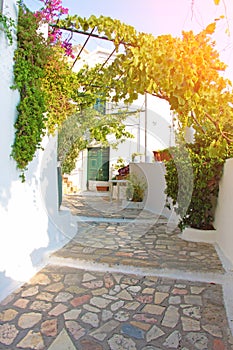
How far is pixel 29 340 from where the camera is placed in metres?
2.53

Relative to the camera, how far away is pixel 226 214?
499cm

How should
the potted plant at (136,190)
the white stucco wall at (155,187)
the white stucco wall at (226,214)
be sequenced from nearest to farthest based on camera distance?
1. the white stucco wall at (226,214)
2. the white stucco wall at (155,187)
3. the potted plant at (136,190)

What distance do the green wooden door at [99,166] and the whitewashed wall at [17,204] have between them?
11.5 metres

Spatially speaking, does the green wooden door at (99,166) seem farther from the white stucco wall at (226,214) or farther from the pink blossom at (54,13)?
the pink blossom at (54,13)

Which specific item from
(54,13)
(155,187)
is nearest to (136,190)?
(155,187)

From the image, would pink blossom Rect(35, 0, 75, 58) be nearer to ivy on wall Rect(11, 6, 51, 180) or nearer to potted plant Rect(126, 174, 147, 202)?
ivy on wall Rect(11, 6, 51, 180)

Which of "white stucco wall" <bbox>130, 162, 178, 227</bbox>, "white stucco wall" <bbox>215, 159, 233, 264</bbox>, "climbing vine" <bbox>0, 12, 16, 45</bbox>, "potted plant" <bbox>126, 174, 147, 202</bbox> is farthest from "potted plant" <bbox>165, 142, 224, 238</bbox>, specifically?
"potted plant" <bbox>126, 174, 147, 202</bbox>

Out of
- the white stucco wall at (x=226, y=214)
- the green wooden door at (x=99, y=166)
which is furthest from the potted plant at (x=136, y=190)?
the green wooden door at (x=99, y=166)

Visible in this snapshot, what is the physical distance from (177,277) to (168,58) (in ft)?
9.88

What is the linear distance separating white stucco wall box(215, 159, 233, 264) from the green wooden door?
1112 centimetres

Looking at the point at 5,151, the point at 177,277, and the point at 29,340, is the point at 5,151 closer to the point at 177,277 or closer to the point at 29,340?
the point at 29,340

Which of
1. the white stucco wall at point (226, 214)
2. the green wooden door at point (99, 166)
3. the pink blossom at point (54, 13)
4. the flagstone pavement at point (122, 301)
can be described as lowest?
the flagstone pavement at point (122, 301)

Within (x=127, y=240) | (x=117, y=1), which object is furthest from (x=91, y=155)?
(x=117, y=1)

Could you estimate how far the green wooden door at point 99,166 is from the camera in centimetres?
1653
